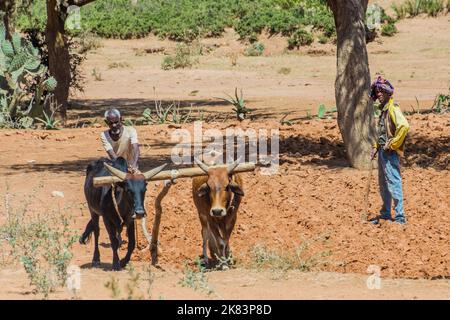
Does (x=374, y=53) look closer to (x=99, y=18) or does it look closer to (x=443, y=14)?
(x=443, y=14)

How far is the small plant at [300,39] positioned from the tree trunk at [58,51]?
16278mm

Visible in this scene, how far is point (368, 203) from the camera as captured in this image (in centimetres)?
1355

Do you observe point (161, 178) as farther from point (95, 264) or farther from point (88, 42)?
point (88, 42)

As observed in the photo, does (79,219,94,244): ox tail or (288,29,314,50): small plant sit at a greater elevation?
(288,29,314,50): small plant

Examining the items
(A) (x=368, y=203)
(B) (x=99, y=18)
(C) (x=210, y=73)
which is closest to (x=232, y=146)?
(A) (x=368, y=203)

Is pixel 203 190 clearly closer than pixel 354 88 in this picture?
Yes

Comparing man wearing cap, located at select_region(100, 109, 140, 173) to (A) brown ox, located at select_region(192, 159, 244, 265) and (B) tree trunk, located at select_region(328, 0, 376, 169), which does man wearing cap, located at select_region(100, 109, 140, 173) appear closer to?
(A) brown ox, located at select_region(192, 159, 244, 265)

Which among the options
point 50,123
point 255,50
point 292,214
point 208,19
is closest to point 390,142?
point 292,214

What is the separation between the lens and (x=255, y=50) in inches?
1515

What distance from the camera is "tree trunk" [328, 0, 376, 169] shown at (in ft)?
50.4

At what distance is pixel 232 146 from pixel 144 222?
5.21 metres

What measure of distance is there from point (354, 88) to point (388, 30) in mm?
22762

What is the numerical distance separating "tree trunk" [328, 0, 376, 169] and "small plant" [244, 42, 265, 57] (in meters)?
22.6

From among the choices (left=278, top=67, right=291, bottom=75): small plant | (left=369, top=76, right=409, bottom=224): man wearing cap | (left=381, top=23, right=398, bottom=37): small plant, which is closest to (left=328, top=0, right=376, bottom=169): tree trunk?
(left=369, top=76, right=409, bottom=224): man wearing cap
